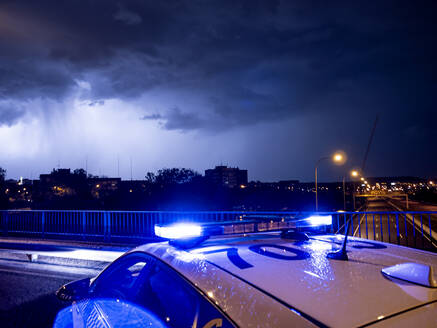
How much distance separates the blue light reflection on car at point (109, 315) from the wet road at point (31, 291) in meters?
2.29

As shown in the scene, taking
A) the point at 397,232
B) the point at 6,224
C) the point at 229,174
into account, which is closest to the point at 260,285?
the point at 397,232

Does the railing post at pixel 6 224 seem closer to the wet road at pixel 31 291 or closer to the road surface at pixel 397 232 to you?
the wet road at pixel 31 291

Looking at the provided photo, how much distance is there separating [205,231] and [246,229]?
0.40m

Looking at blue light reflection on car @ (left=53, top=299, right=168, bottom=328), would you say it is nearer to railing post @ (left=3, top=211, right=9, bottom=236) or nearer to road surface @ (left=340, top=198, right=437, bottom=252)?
road surface @ (left=340, top=198, right=437, bottom=252)

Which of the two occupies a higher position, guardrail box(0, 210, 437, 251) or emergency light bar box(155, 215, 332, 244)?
emergency light bar box(155, 215, 332, 244)

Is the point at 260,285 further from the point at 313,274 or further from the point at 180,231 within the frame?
the point at 180,231

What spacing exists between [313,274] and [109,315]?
5.10ft

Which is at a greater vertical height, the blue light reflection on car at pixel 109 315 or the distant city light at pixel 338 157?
the distant city light at pixel 338 157

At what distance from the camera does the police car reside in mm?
1156

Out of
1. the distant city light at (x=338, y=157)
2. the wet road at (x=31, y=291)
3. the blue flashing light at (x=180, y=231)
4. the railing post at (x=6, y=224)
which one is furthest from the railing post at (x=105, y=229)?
the distant city light at (x=338, y=157)

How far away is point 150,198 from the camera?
210 ft

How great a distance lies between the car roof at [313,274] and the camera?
3.82 feet

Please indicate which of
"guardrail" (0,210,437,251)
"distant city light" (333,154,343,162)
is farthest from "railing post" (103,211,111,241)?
"distant city light" (333,154,343,162)

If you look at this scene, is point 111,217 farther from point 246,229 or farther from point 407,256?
point 407,256
